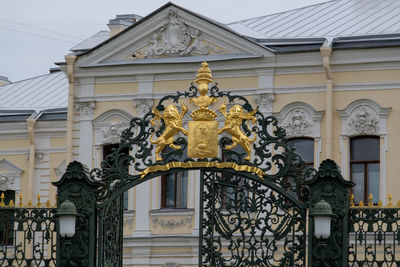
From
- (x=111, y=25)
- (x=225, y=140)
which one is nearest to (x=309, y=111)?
(x=111, y=25)

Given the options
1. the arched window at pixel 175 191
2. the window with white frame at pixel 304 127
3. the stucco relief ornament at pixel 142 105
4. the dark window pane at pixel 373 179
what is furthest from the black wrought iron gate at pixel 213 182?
the stucco relief ornament at pixel 142 105

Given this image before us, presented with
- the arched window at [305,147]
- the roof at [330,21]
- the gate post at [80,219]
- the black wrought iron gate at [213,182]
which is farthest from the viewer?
the roof at [330,21]

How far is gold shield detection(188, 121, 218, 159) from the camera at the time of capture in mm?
19781

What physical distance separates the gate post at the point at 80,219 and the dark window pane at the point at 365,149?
A: 10752 mm

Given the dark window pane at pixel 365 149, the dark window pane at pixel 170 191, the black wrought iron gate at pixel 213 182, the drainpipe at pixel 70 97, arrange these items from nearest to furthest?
the black wrought iron gate at pixel 213 182, the dark window pane at pixel 365 149, the dark window pane at pixel 170 191, the drainpipe at pixel 70 97

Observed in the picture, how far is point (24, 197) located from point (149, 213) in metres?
3.88

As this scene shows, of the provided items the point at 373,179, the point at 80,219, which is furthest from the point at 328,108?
the point at 80,219

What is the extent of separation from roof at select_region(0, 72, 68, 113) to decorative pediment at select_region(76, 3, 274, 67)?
3425mm

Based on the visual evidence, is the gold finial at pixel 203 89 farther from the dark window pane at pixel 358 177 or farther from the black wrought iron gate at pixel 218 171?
the dark window pane at pixel 358 177

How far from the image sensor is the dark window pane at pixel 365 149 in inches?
1168

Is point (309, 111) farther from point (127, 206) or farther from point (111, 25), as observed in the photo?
point (111, 25)

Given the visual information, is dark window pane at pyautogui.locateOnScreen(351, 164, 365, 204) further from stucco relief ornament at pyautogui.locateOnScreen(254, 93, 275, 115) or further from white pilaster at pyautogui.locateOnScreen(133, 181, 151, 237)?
white pilaster at pyautogui.locateOnScreen(133, 181, 151, 237)

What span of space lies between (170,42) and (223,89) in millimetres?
1515

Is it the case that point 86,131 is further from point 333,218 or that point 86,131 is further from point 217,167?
point 333,218
